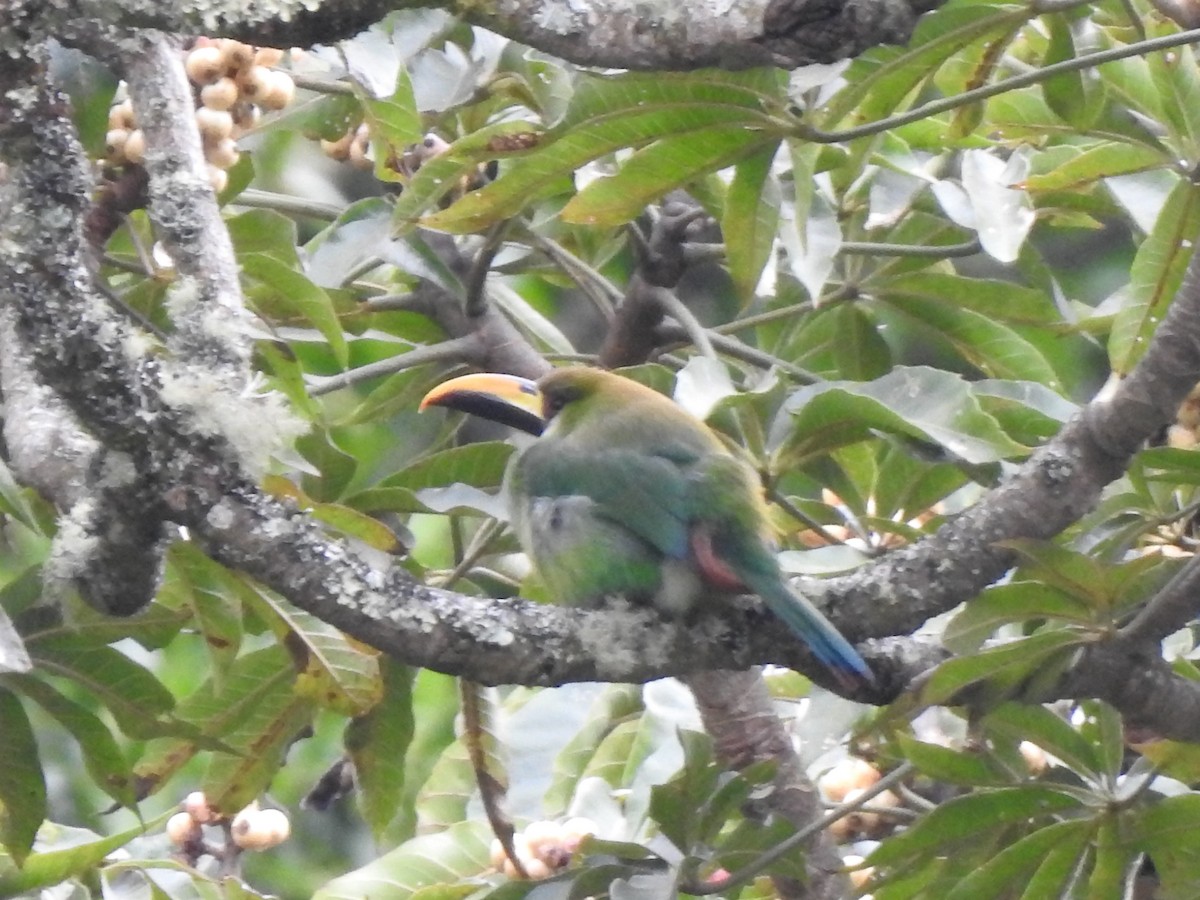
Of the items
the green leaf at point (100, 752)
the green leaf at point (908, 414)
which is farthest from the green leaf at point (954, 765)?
the green leaf at point (100, 752)

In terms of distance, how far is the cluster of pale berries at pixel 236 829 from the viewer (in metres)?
2.35

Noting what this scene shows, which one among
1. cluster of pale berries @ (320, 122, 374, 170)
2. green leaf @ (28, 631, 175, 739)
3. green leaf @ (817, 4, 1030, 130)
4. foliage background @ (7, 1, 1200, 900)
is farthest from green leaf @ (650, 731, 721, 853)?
cluster of pale berries @ (320, 122, 374, 170)

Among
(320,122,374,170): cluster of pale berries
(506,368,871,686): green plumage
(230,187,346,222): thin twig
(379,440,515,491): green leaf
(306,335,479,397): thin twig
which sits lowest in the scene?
(506,368,871,686): green plumage

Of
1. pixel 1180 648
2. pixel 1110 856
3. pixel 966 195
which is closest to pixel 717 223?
pixel 966 195

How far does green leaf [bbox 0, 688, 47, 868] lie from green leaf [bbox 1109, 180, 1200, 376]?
1.34 meters

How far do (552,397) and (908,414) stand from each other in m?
0.75

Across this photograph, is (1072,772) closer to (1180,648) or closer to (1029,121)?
(1180,648)

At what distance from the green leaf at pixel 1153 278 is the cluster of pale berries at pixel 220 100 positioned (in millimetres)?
1071

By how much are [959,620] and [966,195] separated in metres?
0.68

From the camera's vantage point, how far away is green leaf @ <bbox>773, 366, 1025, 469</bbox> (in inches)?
70.7

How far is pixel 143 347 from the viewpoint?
138 centimetres

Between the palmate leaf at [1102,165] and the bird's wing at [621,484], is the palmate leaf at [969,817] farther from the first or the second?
the palmate leaf at [1102,165]

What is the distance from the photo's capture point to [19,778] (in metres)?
1.88

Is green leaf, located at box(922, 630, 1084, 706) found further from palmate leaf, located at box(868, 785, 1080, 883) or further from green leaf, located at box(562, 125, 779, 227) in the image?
green leaf, located at box(562, 125, 779, 227)
